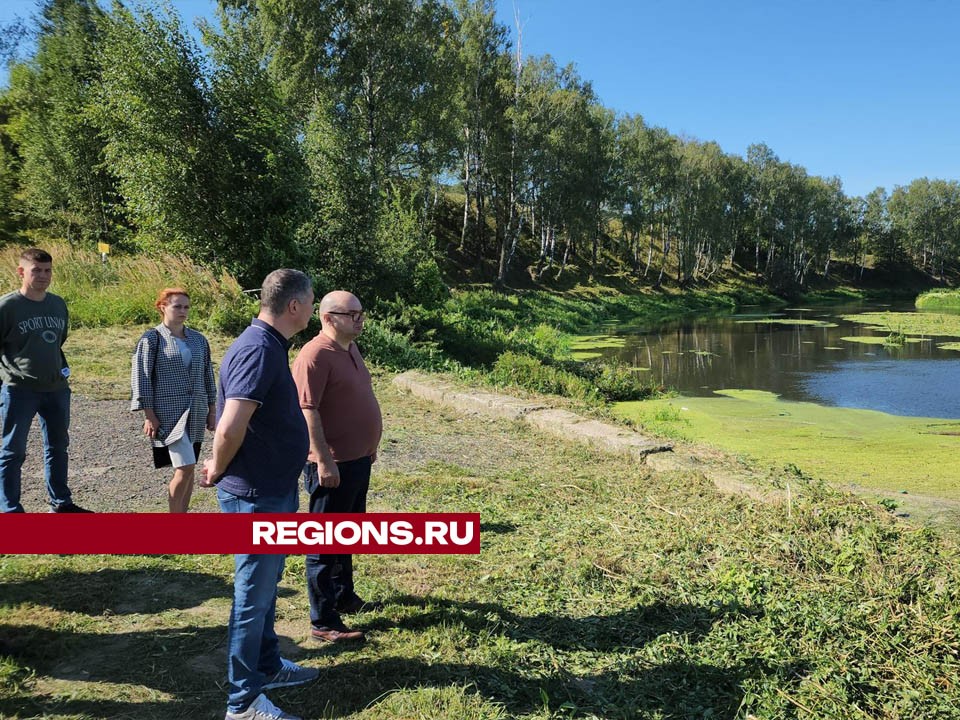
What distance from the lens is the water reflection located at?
1371 centimetres

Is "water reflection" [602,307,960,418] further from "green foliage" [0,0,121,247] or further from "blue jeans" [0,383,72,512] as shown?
"green foliage" [0,0,121,247]

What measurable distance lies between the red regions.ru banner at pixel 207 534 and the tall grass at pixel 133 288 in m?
9.35

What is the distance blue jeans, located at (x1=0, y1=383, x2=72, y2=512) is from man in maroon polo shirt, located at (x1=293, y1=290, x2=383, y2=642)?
2.31 meters

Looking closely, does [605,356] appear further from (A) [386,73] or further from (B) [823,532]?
(B) [823,532]

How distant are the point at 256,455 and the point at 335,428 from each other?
30.1 inches

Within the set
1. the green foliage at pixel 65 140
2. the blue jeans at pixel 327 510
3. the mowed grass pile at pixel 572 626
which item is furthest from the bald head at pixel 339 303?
the green foliage at pixel 65 140

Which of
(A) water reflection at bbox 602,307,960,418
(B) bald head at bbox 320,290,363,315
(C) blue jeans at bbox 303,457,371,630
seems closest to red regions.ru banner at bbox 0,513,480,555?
(C) blue jeans at bbox 303,457,371,630

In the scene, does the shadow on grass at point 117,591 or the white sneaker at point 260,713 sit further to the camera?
the shadow on grass at point 117,591

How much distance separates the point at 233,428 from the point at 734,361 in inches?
737

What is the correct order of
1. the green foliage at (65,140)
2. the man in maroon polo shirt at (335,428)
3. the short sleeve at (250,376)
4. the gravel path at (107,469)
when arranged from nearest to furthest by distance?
1. the short sleeve at (250,376)
2. the man in maroon polo shirt at (335,428)
3. the gravel path at (107,469)
4. the green foliage at (65,140)

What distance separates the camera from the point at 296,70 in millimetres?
22375

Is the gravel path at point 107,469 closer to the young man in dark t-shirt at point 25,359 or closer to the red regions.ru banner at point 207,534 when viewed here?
the young man in dark t-shirt at point 25,359

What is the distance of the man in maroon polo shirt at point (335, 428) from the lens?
329 cm

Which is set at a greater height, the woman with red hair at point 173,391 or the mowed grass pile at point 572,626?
the woman with red hair at point 173,391
